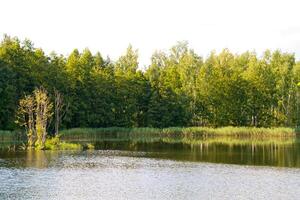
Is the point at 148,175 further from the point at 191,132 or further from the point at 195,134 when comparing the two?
the point at 195,134

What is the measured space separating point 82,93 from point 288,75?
118ft

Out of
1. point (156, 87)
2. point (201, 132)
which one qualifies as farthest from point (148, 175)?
point (156, 87)

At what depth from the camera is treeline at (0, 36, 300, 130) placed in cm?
7256

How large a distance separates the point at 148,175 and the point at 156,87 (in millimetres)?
54566

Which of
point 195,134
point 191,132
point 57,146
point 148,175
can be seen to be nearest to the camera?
point 148,175

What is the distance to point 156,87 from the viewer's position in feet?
291

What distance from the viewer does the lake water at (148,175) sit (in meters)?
27.6

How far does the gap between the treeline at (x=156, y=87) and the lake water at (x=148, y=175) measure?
24632 mm

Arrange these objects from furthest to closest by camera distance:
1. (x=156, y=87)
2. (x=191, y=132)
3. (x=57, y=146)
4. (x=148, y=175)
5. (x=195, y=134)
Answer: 1. (x=156, y=87)
2. (x=195, y=134)
3. (x=191, y=132)
4. (x=57, y=146)
5. (x=148, y=175)

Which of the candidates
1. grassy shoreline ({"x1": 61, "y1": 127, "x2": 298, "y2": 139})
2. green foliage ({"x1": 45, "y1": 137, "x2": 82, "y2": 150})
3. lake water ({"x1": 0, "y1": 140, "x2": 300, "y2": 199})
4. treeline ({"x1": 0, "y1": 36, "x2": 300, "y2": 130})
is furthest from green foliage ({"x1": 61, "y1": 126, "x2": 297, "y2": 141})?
lake water ({"x1": 0, "y1": 140, "x2": 300, "y2": 199})

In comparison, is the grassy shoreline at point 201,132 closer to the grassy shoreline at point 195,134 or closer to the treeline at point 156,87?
the grassy shoreline at point 195,134

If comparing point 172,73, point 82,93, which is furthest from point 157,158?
point 172,73

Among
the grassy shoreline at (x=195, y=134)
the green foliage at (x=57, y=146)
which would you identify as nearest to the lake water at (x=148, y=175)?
the green foliage at (x=57, y=146)

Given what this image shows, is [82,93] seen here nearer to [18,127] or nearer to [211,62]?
[18,127]
